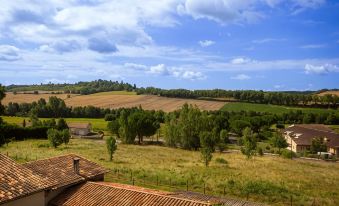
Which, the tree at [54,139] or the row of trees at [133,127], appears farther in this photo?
the row of trees at [133,127]

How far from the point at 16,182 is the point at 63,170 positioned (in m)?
6.23

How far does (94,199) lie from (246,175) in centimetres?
2126

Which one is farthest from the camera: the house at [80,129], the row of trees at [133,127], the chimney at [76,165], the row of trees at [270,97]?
the row of trees at [270,97]

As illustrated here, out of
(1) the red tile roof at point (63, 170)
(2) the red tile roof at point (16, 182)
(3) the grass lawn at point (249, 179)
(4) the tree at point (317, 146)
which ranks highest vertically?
(2) the red tile roof at point (16, 182)

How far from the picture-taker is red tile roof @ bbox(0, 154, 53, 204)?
15.6m

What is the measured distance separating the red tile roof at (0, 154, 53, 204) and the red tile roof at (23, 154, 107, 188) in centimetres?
267

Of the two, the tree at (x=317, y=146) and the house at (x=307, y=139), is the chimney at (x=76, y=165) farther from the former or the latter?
the house at (x=307, y=139)

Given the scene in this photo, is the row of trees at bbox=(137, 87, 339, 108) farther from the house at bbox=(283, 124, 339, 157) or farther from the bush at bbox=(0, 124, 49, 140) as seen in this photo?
the bush at bbox=(0, 124, 49, 140)

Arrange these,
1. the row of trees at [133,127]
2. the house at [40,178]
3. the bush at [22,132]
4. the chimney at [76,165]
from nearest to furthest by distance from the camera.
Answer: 1. the house at [40,178]
2. the chimney at [76,165]
3. the bush at [22,132]
4. the row of trees at [133,127]

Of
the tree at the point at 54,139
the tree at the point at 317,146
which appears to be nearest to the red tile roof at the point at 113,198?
the tree at the point at 54,139

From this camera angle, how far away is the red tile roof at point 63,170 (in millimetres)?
21438

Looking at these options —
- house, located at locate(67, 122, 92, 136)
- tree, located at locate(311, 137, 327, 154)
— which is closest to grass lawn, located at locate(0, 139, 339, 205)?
tree, located at locate(311, 137, 327, 154)

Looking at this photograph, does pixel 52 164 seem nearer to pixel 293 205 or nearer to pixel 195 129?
pixel 293 205

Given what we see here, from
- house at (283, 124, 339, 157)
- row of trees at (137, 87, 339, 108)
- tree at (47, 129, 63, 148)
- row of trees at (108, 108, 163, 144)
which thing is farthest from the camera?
row of trees at (137, 87, 339, 108)
